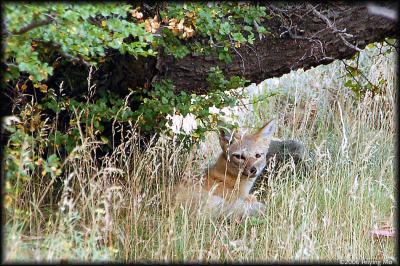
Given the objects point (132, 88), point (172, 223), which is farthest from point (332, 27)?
point (172, 223)

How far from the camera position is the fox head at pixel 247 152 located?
17.1 ft

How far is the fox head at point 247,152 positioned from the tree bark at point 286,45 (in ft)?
2.51

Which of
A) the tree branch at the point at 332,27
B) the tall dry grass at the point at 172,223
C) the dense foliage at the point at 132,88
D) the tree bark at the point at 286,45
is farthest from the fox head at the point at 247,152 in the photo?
the tree branch at the point at 332,27

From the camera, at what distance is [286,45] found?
15.9 ft

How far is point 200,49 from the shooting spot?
4449 mm

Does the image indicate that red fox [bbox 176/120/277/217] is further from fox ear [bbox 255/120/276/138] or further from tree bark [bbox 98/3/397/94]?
tree bark [bbox 98/3/397/94]

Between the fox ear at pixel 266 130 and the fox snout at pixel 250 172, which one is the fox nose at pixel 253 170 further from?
the fox ear at pixel 266 130

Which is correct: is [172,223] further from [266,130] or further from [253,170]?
[266,130]

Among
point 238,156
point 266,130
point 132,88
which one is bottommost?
point 238,156

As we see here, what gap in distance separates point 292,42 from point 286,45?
0.22 feet

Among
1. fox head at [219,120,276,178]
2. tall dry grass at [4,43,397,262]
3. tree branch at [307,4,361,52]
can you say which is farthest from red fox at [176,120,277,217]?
tree branch at [307,4,361,52]

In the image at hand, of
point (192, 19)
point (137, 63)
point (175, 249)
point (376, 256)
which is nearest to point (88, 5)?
point (192, 19)

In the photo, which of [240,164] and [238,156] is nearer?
[240,164]

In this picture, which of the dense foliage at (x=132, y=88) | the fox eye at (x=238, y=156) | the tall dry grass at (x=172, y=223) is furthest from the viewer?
the fox eye at (x=238, y=156)
